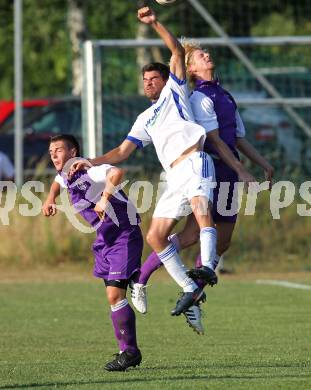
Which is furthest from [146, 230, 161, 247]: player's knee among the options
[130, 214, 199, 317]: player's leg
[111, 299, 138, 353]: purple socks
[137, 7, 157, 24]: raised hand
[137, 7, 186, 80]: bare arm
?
[137, 7, 157, 24]: raised hand

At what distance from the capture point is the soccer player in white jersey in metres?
9.65

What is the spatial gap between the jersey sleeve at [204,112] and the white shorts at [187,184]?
34 cm

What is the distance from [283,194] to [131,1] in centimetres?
1075

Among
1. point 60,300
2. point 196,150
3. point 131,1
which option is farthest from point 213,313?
point 131,1

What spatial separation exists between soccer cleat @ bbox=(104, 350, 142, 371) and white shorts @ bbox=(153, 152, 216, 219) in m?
1.21

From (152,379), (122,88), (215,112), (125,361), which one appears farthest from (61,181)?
(122,88)

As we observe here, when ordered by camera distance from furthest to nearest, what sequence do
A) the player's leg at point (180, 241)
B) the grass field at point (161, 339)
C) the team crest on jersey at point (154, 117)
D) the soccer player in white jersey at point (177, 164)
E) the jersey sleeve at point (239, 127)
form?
the jersey sleeve at point (239, 127), the player's leg at point (180, 241), the team crest on jersey at point (154, 117), the soccer player in white jersey at point (177, 164), the grass field at point (161, 339)

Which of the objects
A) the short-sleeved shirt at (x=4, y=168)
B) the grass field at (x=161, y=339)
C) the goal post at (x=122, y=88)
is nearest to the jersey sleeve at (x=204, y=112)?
the grass field at (x=161, y=339)

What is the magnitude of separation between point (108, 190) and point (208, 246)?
114 centimetres

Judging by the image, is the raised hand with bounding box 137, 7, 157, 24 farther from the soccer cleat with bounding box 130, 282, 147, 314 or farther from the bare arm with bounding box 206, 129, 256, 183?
the soccer cleat with bounding box 130, 282, 147, 314

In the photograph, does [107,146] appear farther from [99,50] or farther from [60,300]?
[60,300]

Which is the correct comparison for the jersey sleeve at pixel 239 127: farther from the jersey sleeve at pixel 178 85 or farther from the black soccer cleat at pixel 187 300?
the black soccer cleat at pixel 187 300

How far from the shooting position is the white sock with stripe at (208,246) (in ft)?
31.3

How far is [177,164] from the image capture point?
32.4ft
